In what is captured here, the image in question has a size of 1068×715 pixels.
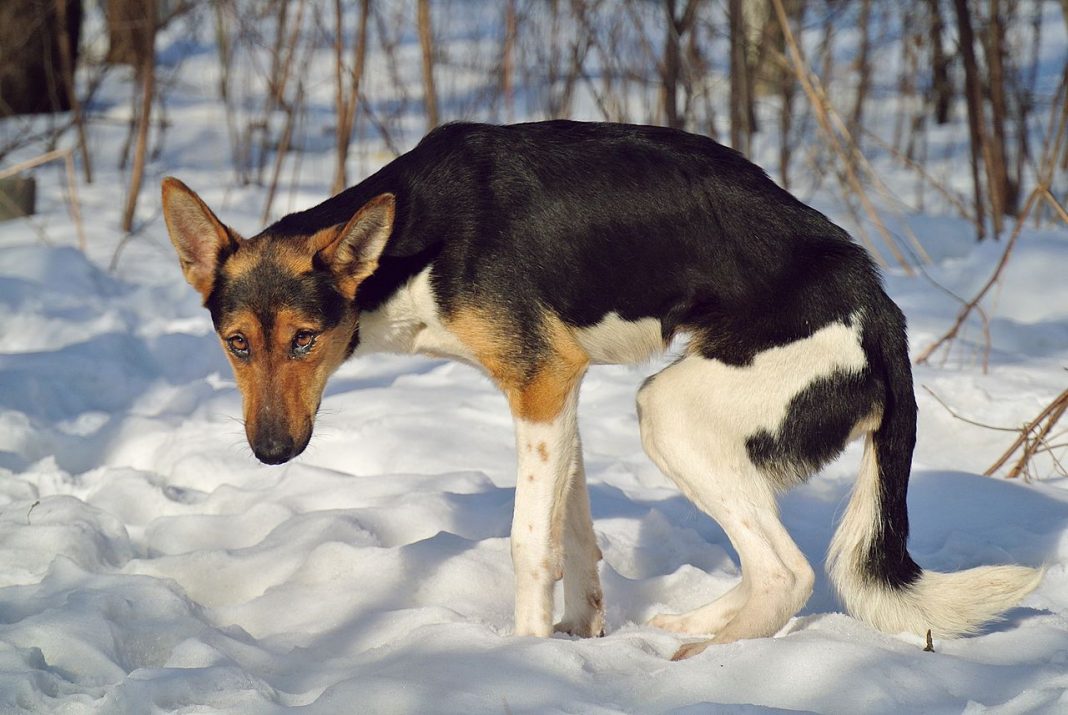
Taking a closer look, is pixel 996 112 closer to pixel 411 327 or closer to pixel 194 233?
pixel 411 327

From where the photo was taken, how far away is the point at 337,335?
3482mm

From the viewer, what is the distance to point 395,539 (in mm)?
4227

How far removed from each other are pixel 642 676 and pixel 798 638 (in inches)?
17.9

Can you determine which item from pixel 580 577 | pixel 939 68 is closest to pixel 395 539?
pixel 580 577

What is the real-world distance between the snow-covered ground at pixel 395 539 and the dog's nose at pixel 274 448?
0.55 metres

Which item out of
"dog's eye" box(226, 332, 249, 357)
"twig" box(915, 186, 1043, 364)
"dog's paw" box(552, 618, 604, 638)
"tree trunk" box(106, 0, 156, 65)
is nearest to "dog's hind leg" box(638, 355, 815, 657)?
"dog's paw" box(552, 618, 604, 638)

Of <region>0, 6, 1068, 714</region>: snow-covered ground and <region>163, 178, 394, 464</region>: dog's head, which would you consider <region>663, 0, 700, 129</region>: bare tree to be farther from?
<region>163, 178, 394, 464</region>: dog's head

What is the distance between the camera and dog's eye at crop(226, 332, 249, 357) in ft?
11.1

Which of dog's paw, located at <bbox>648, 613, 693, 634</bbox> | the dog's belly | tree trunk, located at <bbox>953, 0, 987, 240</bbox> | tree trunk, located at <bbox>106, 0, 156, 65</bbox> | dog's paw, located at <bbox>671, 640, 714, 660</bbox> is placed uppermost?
tree trunk, located at <bbox>106, 0, 156, 65</bbox>

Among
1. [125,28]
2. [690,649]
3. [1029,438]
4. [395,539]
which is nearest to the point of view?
[690,649]

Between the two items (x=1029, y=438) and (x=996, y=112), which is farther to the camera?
(x=996, y=112)

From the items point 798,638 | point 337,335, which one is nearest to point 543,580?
point 798,638

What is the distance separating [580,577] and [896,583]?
974mm

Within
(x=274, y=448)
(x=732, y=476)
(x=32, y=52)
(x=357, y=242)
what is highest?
(x=32, y=52)
